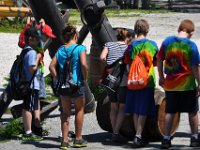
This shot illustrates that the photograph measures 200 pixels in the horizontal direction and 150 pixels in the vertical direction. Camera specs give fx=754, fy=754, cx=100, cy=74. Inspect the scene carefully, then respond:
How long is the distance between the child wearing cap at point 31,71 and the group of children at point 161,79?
80 centimetres

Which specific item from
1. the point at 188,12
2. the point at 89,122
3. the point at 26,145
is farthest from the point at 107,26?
the point at 188,12

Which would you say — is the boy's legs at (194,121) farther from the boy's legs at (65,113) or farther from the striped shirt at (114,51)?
the boy's legs at (65,113)

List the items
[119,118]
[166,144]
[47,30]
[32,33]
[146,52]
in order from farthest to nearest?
[47,30] → [32,33] → [119,118] → [146,52] → [166,144]

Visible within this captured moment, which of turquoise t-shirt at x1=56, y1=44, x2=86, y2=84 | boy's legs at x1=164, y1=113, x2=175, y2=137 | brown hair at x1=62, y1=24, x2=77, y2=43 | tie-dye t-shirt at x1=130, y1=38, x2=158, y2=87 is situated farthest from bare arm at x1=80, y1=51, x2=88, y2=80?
boy's legs at x1=164, y1=113, x2=175, y2=137

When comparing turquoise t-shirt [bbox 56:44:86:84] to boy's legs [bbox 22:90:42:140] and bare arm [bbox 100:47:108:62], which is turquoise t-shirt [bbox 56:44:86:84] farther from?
boy's legs [bbox 22:90:42:140]

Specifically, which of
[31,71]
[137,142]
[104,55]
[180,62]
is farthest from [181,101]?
[31,71]

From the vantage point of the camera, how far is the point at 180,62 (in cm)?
812

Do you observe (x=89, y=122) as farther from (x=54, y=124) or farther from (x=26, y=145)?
(x=26, y=145)

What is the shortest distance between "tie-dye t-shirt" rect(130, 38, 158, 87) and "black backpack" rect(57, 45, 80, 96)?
67cm

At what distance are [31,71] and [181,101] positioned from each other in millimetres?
1775

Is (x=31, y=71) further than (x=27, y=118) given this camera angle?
No

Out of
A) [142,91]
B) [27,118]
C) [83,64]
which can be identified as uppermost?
[83,64]

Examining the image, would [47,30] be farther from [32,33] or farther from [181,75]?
[181,75]

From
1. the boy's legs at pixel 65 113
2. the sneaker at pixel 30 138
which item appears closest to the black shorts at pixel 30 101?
the sneaker at pixel 30 138
